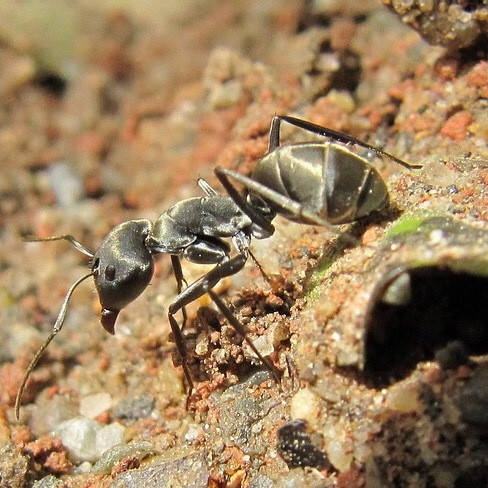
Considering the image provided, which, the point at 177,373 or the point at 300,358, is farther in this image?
the point at 177,373

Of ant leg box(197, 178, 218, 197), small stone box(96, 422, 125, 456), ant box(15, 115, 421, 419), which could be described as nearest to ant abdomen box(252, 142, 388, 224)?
ant box(15, 115, 421, 419)

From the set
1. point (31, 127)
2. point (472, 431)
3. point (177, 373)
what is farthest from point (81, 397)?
point (31, 127)

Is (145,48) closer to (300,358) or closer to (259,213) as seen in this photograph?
(259,213)

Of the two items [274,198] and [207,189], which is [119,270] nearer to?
[207,189]

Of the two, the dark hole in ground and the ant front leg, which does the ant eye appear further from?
the dark hole in ground

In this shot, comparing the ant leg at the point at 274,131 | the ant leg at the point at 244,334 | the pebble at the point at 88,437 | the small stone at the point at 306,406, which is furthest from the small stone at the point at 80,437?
the ant leg at the point at 274,131
